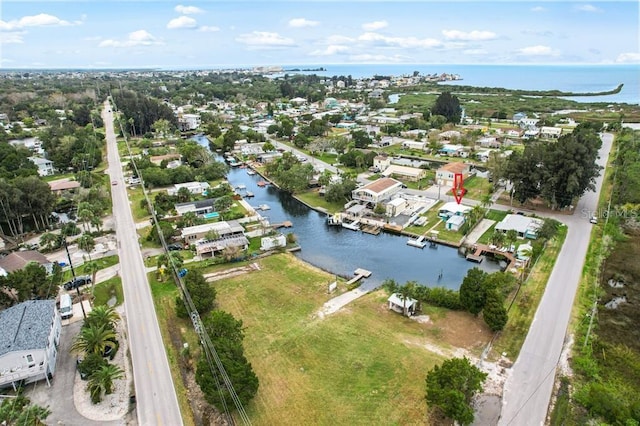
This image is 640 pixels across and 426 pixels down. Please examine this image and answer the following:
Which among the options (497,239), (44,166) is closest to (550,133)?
(497,239)

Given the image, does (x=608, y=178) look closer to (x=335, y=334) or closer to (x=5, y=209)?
(x=335, y=334)

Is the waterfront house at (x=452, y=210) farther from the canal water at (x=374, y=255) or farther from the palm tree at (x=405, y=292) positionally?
the palm tree at (x=405, y=292)

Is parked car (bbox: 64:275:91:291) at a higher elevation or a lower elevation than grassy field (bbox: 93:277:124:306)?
higher

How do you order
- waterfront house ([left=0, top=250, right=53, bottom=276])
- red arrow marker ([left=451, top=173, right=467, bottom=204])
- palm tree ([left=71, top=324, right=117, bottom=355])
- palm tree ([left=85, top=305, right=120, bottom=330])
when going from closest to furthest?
palm tree ([left=71, top=324, right=117, bottom=355]), palm tree ([left=85, top=305, right=120, bottom=330]), waterfront house ([left=0, top=250, right=53, bottom=276]), red arrow marker ([left=451, top=173, right=467, bottom=204])

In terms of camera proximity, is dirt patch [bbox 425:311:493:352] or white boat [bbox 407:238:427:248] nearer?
dirt patch [bbox 425:311:493:352]

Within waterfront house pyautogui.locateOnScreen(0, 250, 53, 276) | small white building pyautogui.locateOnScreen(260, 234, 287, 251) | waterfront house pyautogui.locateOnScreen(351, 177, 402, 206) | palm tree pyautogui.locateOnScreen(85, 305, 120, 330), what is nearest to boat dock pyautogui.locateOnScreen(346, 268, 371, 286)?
small white building pyautogui.locateOnScreen(260, 234, 287, 251)

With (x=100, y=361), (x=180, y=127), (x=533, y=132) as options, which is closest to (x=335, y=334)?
(x=100, y=361)

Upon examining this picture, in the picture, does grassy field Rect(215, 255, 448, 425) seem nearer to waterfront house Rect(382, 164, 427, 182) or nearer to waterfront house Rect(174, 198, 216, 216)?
waterfront house Rect(174, 198, 216, 216)
